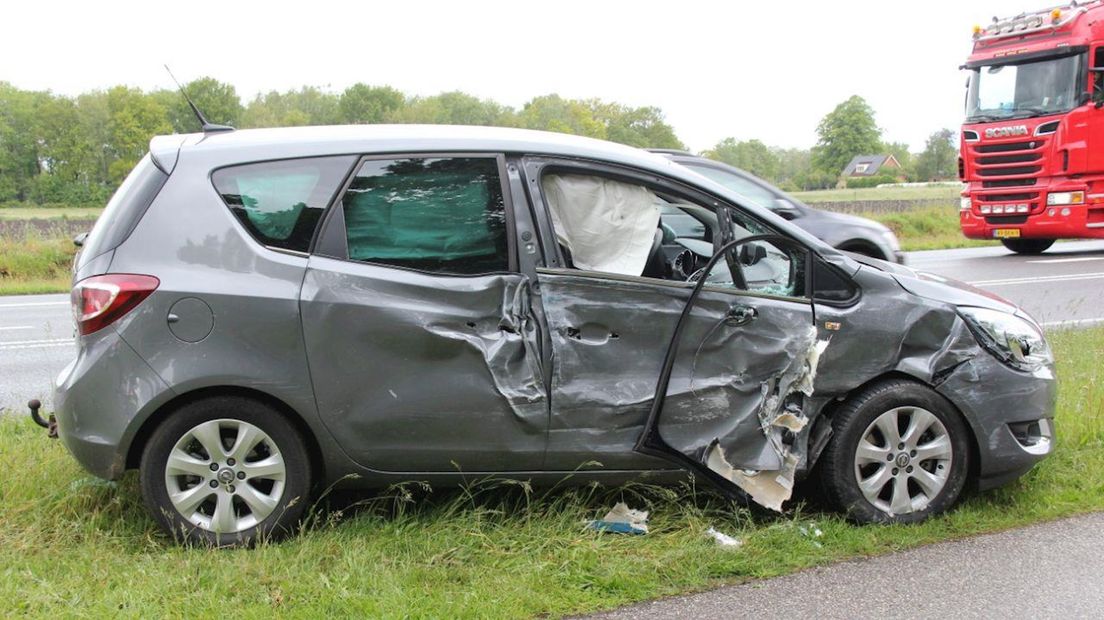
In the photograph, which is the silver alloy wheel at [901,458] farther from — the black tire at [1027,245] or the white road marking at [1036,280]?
the black tire at [1027,245]

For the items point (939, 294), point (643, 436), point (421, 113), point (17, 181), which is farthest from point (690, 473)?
point (17, 181)

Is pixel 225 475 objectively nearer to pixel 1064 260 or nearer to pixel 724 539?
pixel 724 539

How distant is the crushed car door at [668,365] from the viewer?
3.87 m

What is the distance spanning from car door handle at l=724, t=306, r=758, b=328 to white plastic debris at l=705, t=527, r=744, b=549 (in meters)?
0.90

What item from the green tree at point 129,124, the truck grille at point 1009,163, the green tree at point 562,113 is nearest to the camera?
the truck grille at point 1009,163

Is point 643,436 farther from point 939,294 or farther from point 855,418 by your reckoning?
point 939,294

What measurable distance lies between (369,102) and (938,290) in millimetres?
37272

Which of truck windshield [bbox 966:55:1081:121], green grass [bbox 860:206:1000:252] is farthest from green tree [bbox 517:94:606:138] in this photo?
truck windshield [bbox 966:55:1081:121]

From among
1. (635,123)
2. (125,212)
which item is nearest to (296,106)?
(635,123)

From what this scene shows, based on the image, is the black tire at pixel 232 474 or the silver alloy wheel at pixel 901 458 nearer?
the black tire at pixel 232 474

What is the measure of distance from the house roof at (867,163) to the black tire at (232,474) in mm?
99616

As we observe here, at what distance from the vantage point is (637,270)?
162 inches

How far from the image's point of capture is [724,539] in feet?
12.5

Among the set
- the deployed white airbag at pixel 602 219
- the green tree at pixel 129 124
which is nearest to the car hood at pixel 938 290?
the deployed white airbag at pixel 602 219
